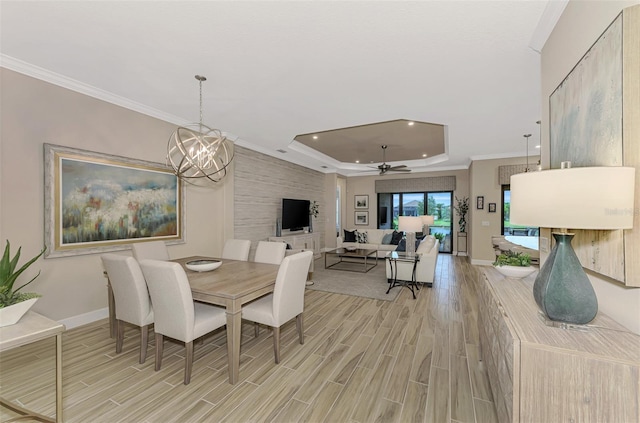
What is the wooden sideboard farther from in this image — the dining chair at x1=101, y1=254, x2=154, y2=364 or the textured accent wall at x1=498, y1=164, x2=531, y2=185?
the textured accent wall at x1=498, y1=164, x2=531, y2=185

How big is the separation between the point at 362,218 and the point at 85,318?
8.14 m

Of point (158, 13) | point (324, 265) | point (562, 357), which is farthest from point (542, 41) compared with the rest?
point (324, 265)

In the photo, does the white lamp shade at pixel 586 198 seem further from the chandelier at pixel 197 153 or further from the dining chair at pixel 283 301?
the chandelier at pixel 197 153

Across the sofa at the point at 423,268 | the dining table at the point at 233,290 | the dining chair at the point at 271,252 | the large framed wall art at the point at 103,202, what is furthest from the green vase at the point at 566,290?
the large framed wall art at the point at 103,202

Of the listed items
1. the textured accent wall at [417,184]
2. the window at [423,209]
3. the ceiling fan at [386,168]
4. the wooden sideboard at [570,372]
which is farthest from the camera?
the window at [423,209]

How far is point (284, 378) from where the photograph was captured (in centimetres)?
226

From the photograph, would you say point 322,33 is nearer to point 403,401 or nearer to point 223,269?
point 223,269

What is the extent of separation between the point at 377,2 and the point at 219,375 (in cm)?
308

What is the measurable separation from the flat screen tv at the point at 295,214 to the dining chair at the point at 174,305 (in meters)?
4.54

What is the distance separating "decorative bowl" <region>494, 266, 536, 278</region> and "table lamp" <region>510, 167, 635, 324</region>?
29.8 inches

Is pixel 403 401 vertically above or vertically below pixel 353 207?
below

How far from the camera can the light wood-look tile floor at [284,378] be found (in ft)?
6.16

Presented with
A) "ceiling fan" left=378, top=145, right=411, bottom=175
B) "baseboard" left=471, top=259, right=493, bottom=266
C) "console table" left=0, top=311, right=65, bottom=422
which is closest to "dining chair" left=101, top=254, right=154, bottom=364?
"console table" left=0, top=311, right=65, bottom=422

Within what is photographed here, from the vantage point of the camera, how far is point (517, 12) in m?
1.96
